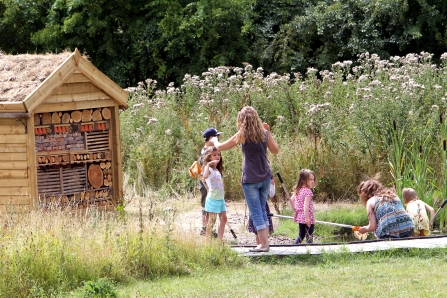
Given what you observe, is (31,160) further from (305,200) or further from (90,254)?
(305,200)

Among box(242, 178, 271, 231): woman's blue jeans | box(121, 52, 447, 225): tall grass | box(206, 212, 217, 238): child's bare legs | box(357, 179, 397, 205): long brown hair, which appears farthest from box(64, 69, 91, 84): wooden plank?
box(357, 179, 397, 205): long brown hair

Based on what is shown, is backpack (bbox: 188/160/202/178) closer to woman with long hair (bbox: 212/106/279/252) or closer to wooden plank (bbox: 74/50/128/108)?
woman with long hair (bbox: 212/106/279/252)

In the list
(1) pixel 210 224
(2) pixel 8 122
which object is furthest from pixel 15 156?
(1) pixel 210 224

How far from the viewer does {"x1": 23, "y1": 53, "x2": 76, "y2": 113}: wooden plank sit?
11.0 meters

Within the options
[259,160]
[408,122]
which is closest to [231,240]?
[259,160]

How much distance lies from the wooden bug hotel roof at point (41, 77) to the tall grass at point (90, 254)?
2458 mm

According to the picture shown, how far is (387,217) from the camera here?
9.27 metres

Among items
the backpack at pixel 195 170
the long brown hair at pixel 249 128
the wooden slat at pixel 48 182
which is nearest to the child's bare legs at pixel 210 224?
the backpack at pixel 195 170

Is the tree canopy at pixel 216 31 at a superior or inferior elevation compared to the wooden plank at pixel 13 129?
superior

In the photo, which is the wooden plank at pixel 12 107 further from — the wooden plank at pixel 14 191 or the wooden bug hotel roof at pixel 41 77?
the wooden plank at pixel 14 191

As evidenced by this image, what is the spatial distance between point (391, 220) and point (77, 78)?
5.12 meters

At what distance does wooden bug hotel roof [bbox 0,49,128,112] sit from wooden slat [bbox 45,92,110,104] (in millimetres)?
99

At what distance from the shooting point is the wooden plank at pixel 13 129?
11.1 metres

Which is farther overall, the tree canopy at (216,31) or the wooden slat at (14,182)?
the tree canopy at (216,31)
